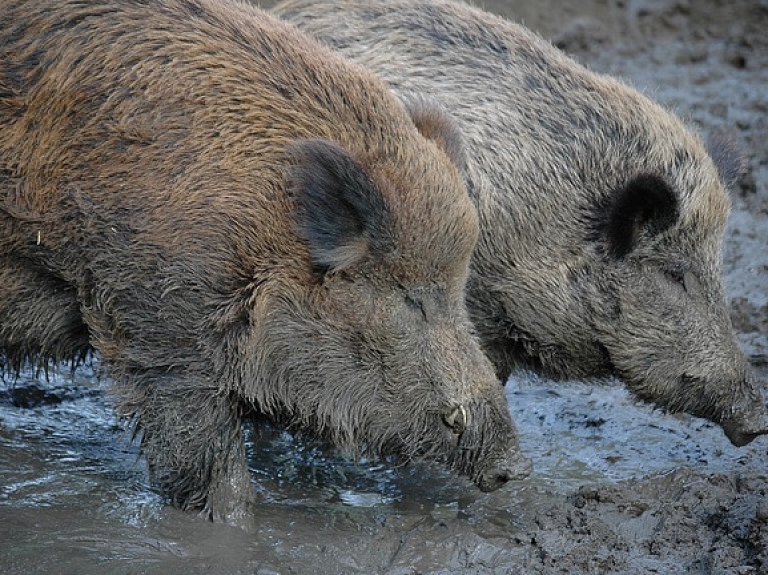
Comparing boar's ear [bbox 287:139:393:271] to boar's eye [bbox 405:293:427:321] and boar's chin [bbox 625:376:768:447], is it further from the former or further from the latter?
boar's chin [bbox 625:376:768:447]

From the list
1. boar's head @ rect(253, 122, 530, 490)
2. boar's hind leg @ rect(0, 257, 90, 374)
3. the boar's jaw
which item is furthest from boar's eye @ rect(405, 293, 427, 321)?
the boar's jaw

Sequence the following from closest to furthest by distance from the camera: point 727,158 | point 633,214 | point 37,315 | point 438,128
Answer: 1. point 37,315
2. point 438,128
3. point 633,214
4. point 727,158

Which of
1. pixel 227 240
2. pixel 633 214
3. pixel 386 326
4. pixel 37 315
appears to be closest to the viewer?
pixel 227 240

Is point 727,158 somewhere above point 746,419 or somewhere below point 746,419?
above

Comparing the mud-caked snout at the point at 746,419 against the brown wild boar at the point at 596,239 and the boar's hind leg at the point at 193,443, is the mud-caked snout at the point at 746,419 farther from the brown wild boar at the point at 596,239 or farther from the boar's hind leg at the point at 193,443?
the boar's hind leg at the point at 193,443

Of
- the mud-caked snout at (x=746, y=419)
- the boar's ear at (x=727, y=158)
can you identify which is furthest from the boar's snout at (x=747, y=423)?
the boar's ear at (x=727, y=158)

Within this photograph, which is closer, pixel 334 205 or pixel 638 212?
pixel 334 205

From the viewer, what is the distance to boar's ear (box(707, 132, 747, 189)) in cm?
758

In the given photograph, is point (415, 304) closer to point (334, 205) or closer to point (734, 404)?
point (334, 205)

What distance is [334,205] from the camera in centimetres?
568

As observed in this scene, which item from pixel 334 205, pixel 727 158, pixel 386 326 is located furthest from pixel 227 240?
pixel 727 158

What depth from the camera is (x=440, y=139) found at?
6.25m

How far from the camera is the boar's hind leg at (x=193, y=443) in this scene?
588 centimetres

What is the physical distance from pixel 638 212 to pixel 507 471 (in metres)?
1.65
